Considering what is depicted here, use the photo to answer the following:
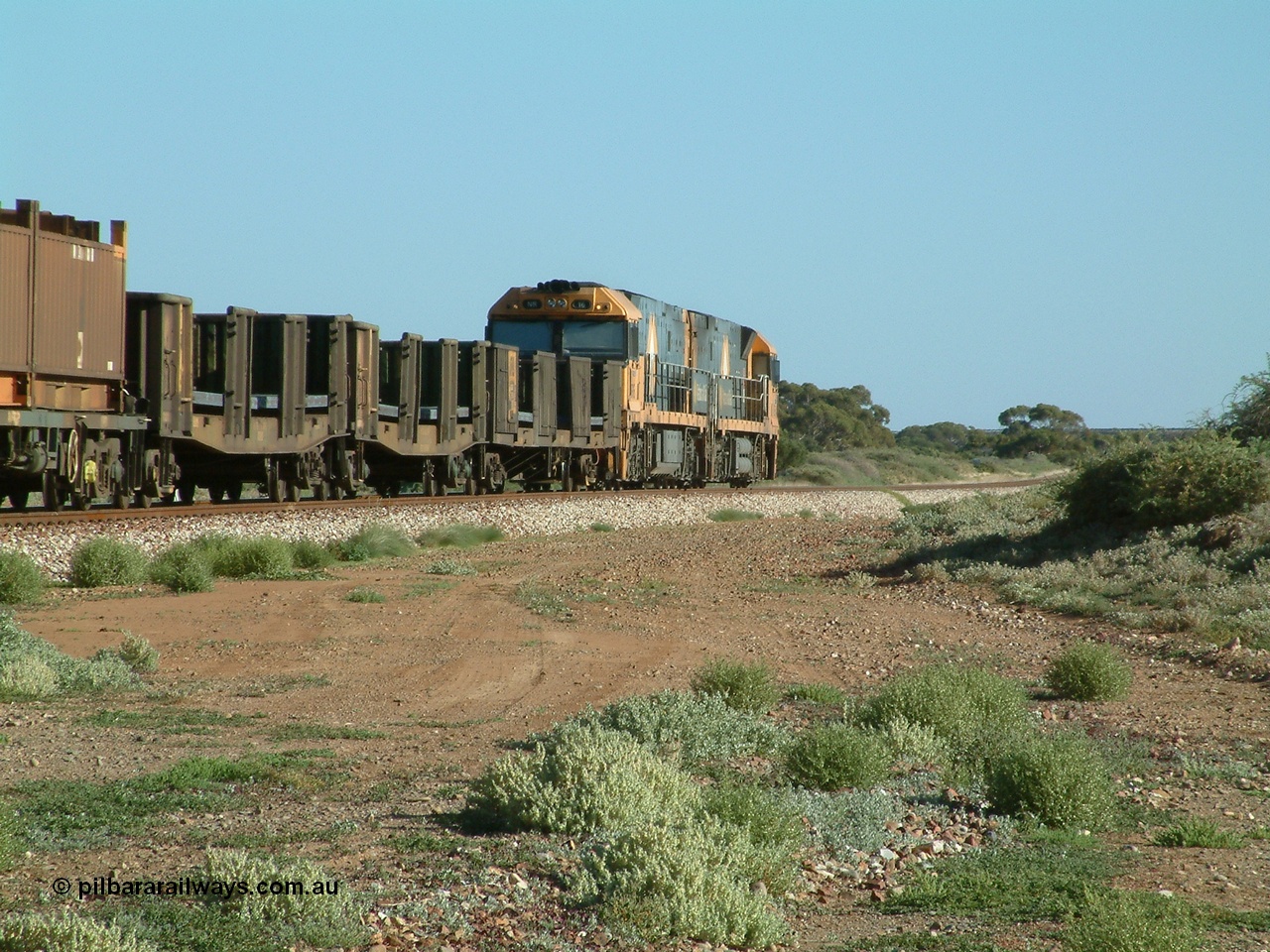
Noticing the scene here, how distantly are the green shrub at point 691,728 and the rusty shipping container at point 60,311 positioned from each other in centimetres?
950

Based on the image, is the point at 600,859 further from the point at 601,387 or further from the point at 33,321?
the point at 601,387

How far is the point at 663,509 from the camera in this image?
2878cm

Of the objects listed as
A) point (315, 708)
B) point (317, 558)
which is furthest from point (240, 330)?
point (315, 708)

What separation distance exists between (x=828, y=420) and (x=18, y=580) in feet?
271

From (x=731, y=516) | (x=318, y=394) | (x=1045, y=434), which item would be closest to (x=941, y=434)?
(x=1045, y=434)

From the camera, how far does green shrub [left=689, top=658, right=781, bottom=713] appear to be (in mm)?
9688

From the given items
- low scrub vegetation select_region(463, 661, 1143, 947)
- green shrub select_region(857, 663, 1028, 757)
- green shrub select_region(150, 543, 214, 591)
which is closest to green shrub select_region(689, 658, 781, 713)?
low scrub vegetation select_region(463, 661, 1143, 947)

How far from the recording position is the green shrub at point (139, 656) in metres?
10.7

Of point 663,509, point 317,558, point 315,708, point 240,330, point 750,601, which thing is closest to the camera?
point 315,708

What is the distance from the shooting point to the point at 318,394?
69.6ft

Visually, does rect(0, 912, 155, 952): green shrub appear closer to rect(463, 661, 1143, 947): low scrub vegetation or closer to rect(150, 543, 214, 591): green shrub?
rect(463, 661, 1143, 947): low scrub vegetation

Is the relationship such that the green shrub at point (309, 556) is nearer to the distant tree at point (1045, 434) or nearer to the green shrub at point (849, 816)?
the green shrub at point (849, 816)

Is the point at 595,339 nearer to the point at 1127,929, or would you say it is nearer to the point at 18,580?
the point at 18,580

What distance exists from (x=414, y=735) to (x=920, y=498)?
1458 inches
